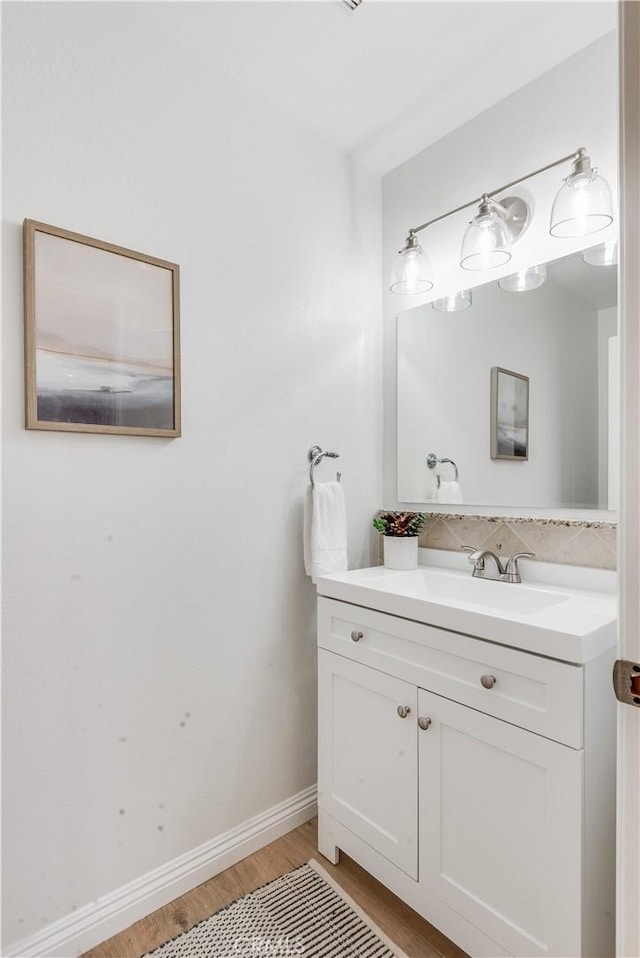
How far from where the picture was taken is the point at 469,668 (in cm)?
121

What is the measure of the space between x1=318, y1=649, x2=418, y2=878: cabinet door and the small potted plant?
0.43m

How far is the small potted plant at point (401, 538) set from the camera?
72.0 inches

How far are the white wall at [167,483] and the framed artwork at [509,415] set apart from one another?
544mm

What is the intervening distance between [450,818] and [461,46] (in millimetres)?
2157

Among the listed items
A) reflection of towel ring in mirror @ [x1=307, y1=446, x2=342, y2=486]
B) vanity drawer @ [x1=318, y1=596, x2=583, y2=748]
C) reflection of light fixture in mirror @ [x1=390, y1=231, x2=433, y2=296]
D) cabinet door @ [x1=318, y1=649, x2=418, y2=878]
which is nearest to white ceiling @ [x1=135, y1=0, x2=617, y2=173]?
reflection of light fixture in mirror @ [x1=390, y1=231, x2=433, y2=296]

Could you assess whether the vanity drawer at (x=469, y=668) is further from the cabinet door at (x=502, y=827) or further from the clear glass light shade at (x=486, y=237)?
the clear glass light shade at (x=486, y=237)

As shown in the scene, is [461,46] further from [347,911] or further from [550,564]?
[347,911]

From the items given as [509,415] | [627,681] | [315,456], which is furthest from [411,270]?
[627,681]

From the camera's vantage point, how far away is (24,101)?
1.22 m

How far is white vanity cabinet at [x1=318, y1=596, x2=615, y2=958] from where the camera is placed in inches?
40.3

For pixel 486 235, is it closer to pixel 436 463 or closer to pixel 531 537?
pixel 436 463

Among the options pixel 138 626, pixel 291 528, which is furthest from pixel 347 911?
pixel 291 528

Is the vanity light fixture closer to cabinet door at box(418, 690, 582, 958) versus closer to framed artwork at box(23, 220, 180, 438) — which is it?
framed artwork at box(23, 220, 180, 438)

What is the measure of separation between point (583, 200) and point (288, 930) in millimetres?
2097
